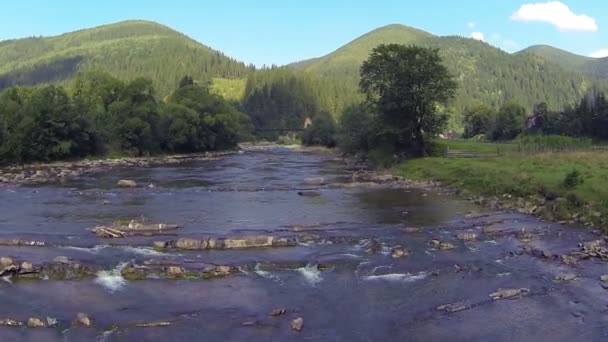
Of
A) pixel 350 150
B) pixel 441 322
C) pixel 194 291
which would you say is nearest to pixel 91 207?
pixel 194 291

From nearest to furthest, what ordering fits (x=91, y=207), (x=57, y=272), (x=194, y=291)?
(x=194, y=291), (x=57, y=272), (x=91, y=207)

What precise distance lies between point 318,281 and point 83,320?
1106cm

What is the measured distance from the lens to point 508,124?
536ft

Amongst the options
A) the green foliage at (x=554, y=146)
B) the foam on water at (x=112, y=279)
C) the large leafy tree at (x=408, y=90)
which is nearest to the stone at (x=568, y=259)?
the foam on water at (x=112, y=279)

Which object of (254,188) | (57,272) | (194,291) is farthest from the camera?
(254,188)

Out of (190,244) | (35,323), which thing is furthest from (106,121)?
(35,323)

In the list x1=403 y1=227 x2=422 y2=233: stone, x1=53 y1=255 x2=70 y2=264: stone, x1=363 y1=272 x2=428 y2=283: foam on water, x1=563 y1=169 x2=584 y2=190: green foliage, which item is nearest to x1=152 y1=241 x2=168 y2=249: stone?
x1=53 y1=255 x2=70 y2=264: stone

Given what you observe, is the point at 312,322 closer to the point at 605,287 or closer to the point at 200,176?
the point at 605,287

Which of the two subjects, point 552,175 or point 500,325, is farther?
point 552,175

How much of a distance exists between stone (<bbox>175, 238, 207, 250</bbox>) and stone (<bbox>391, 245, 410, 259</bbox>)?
429 inches

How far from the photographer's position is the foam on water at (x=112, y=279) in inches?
1105

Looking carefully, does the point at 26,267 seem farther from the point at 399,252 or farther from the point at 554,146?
the point at 554,146

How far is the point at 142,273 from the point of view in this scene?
98.6 feet

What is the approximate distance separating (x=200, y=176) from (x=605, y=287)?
62343mm
